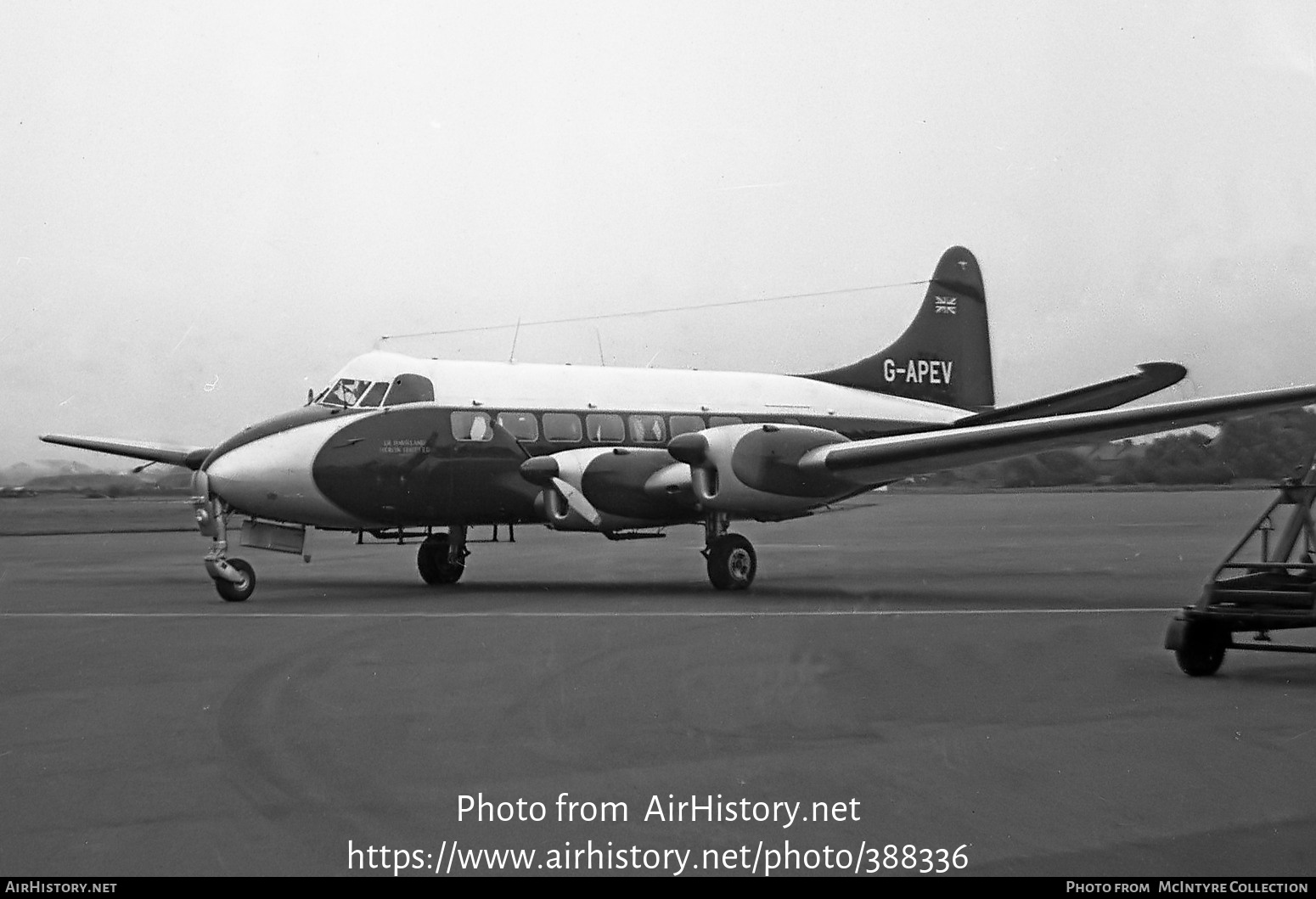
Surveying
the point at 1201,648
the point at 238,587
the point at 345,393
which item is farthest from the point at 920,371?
the point at 1201,648

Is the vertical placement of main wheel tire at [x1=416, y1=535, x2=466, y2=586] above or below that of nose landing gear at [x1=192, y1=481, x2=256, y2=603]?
below

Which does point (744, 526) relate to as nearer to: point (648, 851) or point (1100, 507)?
point (1100, 507)

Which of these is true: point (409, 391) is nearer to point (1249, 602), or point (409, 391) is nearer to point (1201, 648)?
point (1201, 648)

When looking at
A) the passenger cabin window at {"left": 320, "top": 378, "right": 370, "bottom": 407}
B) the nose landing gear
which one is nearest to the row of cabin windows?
the passenger cabin window at {"left": 320, "top": 378, "right": 370, "bottom": 407}

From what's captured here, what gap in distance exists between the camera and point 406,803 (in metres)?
5.66

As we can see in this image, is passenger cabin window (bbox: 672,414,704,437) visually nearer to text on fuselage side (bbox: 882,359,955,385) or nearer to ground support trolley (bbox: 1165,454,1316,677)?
text on fuselage side (bbox: 882,359,955,385)

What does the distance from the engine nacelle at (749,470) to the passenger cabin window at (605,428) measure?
2.47 m

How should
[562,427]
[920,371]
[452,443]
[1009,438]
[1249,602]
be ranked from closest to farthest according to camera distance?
[1249,602] < [1009,438] < [452,443] < [562,427] < [920,371]

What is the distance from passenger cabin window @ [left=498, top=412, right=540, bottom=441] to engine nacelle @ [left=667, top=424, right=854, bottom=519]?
244cm

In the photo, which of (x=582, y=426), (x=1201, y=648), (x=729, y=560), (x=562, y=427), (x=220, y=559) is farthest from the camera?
(x=582, y=426)

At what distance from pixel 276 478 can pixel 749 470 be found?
5536 millimetres

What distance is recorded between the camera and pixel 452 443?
17484 millimetres

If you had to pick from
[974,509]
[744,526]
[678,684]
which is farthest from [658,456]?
[974,509]

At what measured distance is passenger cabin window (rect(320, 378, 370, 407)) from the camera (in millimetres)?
17219
